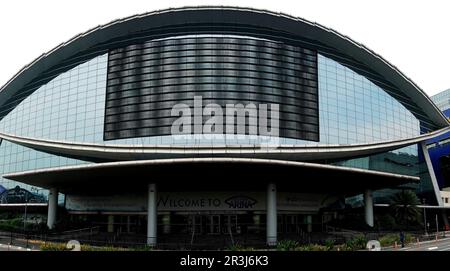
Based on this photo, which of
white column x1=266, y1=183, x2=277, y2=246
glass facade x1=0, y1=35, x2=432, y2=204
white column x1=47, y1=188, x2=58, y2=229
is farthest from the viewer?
glass facade x1=0, y1=35, x2=432, y2=204

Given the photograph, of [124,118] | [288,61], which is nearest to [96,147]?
[124,118]

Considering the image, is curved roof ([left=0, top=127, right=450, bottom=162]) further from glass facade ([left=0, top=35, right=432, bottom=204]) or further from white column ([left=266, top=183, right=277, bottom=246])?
white column ([left=266, top=183, right=277, bottom=246])

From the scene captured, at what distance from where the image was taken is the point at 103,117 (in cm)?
5612

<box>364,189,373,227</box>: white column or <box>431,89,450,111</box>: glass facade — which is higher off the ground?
<box>431,89,450,111</box>: glass facade

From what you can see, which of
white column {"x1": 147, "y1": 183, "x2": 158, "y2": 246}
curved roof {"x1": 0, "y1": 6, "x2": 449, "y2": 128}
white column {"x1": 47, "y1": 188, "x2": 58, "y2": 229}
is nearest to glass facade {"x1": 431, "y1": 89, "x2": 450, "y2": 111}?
curved roof {"x1": 0, "y1": 6, "x2": 449, "y2": 128}

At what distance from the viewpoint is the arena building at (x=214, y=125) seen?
134 feet

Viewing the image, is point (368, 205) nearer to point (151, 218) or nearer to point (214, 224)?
point (214, 224)

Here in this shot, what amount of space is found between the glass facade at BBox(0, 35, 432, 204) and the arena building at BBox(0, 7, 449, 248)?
8.2 inches

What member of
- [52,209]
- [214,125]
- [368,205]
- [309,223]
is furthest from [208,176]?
[368,205]

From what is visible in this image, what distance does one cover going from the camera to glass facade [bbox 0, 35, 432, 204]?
56.8m

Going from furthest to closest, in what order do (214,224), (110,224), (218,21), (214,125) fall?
1. (218,21)
2. (214,125)
3. (110,224)
4. (214,224)

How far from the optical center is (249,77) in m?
54.5

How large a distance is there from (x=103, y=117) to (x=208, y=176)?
24644 millimetres

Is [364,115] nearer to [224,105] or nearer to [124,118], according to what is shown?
[224,105]
